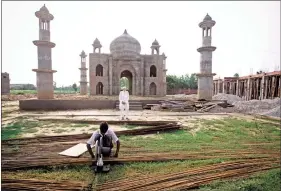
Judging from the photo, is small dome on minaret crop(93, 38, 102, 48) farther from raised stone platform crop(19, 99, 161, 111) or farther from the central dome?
raised stone platform crop(19, 99, 161, 111)

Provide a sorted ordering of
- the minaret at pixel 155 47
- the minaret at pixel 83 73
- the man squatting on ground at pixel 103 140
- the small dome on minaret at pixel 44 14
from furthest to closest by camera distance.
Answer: the minaret at pixel 83 73 → the minaret at pixel 155 47 → the small dome on minaret at pixel 44 14 → the man squatting on ground at pixel 103 140

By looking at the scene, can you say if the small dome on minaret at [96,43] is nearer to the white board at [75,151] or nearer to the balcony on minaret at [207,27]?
the balcony on minaret at [207,27]

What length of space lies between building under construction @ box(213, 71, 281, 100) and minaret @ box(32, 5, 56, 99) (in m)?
19.3

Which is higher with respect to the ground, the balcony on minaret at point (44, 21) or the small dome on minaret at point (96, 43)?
the small dome on minaret at point (96, 43)

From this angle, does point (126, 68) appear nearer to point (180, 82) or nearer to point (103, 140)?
point (103, 140)

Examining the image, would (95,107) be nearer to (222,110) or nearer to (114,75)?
(222,110)

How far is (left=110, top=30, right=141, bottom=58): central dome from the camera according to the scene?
25.9m

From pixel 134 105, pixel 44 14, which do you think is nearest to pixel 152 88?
pixel 134 105

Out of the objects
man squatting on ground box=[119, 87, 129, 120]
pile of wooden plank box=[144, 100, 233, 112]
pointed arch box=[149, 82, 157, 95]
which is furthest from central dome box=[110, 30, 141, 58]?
man squatting on ground box=[119, 87, 129, 120]

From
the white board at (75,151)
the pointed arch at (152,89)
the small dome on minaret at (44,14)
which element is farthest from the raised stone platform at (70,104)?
the pointed arch at (152,89)

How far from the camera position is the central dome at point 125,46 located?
2593cm

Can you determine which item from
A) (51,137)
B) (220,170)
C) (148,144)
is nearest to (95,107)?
(51,137)

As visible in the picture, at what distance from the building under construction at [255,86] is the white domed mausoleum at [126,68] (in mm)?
9793

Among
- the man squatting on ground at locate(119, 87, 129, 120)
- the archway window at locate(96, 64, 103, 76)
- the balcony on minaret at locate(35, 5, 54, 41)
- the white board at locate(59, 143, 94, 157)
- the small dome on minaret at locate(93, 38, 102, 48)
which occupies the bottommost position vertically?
the white board at locate(59, 143, 94, 157)
